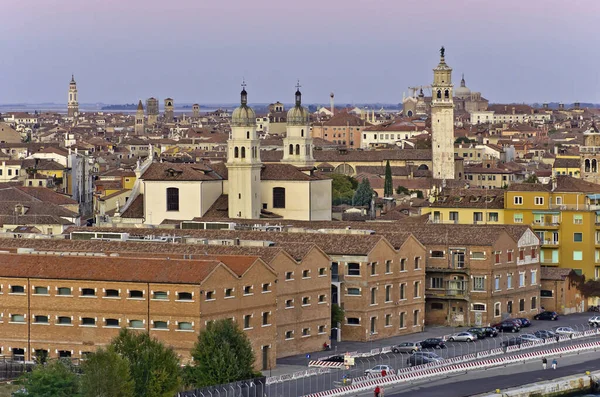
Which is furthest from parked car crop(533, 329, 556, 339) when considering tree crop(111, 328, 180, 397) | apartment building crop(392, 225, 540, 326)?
tree crop(111, 328, 180, 397)

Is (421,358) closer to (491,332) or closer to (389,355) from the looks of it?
(389,355)

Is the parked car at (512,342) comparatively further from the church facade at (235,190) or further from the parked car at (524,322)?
the church facade at (235,190)

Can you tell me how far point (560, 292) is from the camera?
184 feet

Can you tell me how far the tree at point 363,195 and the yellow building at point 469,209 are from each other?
25.9 m

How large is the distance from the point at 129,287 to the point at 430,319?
1389 cm

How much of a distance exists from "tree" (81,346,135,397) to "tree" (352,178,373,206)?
53.8 metres

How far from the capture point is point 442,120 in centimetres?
10669

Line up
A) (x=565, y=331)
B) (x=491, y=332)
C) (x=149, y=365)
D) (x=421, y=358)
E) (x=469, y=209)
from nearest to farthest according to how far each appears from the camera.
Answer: (x=149, y=365) < (x=421, y=358) < (x=491, y=332) < (x=565, y=331) < (x=469, y=209)

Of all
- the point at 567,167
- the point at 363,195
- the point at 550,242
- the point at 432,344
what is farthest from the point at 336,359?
the point at 567,167

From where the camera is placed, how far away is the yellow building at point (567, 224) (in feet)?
192

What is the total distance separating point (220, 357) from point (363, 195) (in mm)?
54067

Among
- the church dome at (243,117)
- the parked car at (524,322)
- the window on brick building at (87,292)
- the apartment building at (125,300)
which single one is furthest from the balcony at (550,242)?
the window on brick building at (87,292)

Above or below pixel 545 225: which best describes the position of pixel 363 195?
above

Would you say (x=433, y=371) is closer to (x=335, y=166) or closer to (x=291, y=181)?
(x=291, y=181)
